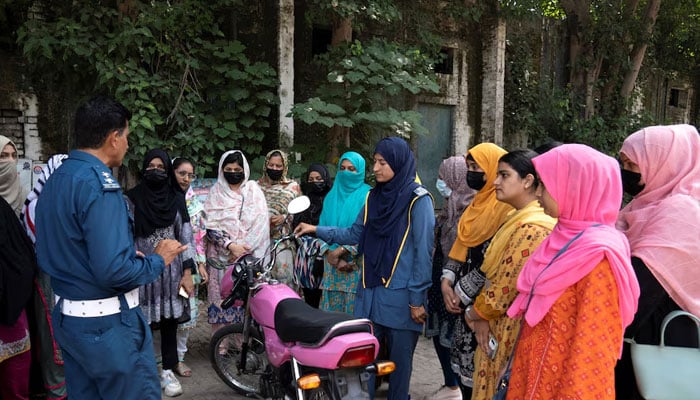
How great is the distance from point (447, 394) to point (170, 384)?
82.0 inches

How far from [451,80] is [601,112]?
390 cm

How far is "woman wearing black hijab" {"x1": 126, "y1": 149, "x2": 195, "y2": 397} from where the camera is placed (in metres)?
3.69

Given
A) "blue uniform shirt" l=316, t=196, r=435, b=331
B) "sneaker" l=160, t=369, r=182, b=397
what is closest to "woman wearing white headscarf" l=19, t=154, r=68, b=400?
"sneaker" l=160, t=369, r=182, b=397

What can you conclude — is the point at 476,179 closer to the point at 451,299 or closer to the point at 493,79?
the point at 451,299

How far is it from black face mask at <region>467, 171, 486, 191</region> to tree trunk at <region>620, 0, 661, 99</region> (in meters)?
10.0

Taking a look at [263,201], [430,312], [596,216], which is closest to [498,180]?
[596,216]

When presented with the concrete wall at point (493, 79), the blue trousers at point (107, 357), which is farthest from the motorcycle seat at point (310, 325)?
the concrete wall at point (493, 79)

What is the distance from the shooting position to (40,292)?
334 cm

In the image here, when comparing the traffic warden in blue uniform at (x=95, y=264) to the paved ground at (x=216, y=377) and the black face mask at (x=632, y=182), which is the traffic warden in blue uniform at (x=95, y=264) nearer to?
the paved ground at (x=216, y=377)

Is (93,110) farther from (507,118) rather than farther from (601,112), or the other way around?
(601,112)

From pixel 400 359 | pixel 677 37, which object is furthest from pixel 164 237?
pixel 677 37

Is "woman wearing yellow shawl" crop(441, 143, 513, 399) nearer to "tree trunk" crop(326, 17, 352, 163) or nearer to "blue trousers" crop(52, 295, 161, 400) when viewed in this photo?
"blue trousers" crop(52, 295, 161, 400)

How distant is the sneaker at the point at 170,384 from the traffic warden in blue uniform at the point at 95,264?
5.18ft

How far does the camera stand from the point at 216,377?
13.8 feet
